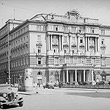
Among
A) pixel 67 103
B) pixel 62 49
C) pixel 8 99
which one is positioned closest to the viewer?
pixel 8 99

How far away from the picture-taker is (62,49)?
70250 millimetres

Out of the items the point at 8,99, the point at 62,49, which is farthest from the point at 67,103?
the point at 62,49

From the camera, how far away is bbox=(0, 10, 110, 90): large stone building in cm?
6756

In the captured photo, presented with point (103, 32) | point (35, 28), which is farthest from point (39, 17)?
point (103, 32)

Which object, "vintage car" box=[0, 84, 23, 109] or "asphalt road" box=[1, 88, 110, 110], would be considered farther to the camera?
"vintage car" box=[0, 84, 23, 109]

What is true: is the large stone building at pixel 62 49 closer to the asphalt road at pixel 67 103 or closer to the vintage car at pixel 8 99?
the asphalt road at pixel 67 103

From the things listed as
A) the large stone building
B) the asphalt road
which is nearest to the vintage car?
the asphalt road

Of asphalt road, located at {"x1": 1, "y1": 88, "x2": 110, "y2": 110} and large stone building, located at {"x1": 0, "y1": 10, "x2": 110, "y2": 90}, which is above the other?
large stone building, located at {"x1": 0, "y1": 10, "x2": 110, "y2": 90}

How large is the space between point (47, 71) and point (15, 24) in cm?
2323

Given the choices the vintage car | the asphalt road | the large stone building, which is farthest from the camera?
the large stone building

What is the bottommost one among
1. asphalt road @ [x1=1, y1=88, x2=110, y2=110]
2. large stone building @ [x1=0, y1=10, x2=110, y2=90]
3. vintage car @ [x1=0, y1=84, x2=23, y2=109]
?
asphalt road @ [x1=1, y1=88, x2=110, y2=110]

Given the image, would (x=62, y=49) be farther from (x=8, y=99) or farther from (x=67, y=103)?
(x=8, y=99)

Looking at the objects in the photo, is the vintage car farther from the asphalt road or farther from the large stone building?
the large stone building

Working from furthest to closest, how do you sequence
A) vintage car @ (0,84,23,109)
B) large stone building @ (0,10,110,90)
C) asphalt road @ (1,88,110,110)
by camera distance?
1. large stone building @ (0,10,110,90)
2. vintage car @ (0,84,23,109)
3. asphalt road @ (1,88,110,110)
